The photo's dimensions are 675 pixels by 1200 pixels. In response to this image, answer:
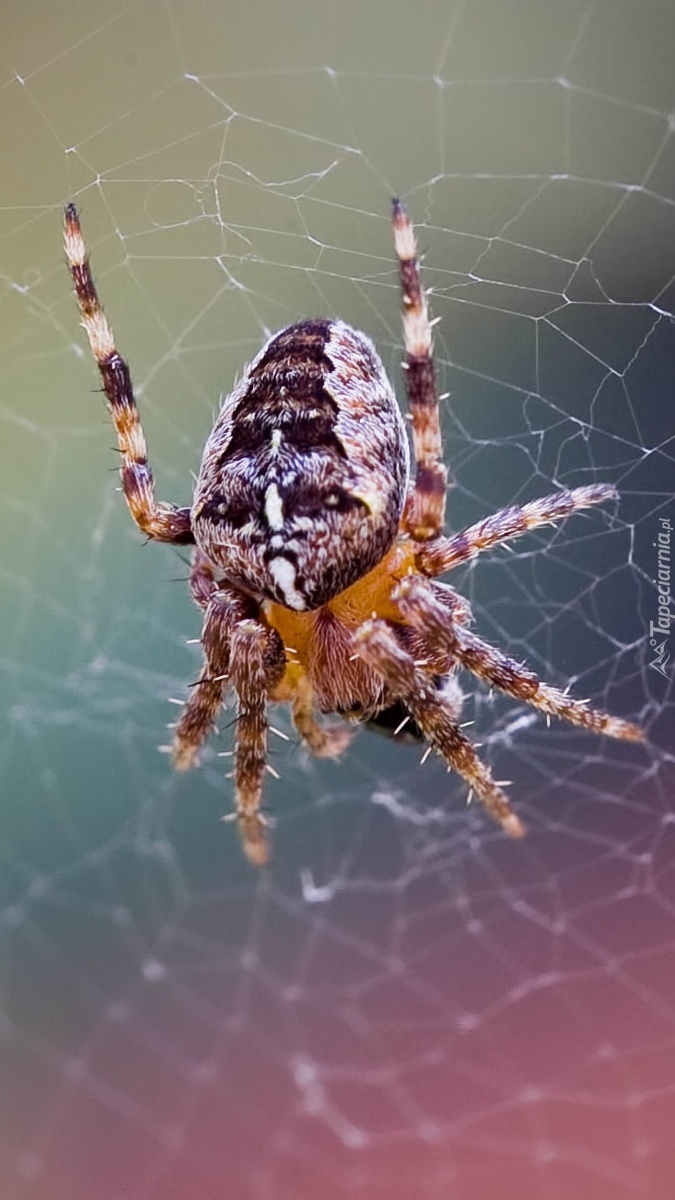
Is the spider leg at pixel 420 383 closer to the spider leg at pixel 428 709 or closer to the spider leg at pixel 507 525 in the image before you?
the spider leg at pixel 507 525

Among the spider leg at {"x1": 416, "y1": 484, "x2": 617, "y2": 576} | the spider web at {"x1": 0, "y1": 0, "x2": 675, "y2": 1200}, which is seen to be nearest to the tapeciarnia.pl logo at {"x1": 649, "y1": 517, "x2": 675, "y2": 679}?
the spider web at {"x1": 0, "y1": 0, "x2": 675, "y2": 1200}

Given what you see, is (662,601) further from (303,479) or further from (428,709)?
Answer: (303,479)

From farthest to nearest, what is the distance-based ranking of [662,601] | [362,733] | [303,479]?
[362,733] → [662,601] → [303,479]

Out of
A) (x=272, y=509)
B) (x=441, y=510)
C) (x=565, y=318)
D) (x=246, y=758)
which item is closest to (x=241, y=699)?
(x=246, y=758)

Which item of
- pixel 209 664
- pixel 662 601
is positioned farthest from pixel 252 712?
pixel 662 601

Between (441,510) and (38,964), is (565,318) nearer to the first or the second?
(441,510)

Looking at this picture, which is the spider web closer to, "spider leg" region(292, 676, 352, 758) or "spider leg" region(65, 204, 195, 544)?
"spider leg" region(292, 676, 352, 758)
